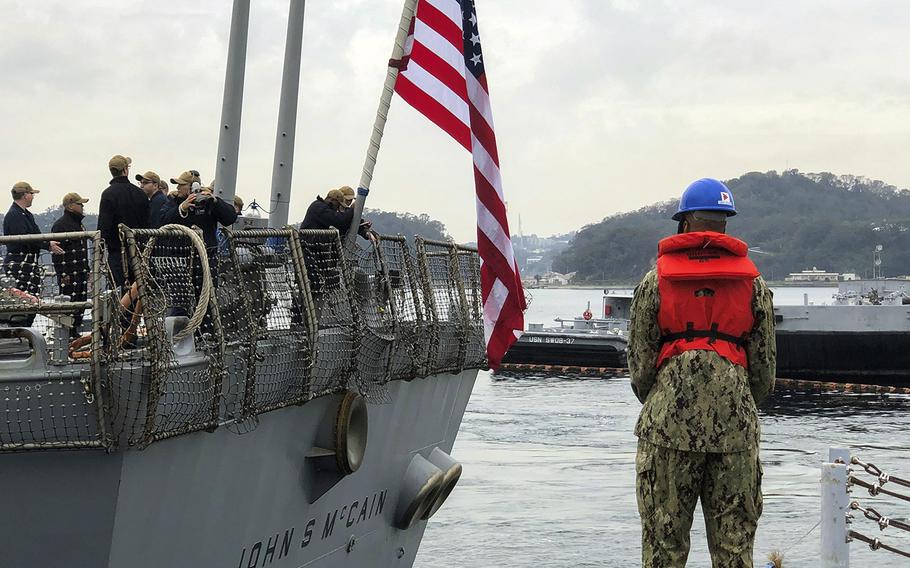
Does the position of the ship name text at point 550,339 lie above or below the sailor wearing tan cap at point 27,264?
below

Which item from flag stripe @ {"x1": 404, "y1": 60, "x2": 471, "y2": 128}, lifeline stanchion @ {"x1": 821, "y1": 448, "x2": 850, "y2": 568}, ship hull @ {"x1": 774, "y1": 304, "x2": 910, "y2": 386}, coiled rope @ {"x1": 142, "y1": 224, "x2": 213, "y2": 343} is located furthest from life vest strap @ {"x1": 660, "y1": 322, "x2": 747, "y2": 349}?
ship hull @ {"x1": 774, "y1": 304, "x2": 910, "y2": 386}

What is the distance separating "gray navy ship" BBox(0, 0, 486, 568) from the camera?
19.0 ft

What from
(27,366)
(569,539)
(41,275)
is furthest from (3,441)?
(569,539)

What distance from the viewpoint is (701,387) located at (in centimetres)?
568

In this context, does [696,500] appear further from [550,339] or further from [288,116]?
[550,339]

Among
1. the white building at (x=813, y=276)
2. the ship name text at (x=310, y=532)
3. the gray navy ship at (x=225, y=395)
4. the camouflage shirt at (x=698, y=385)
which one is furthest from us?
the white building at (x=813, y=276)

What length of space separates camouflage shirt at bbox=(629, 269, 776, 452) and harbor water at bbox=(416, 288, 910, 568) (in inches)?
309

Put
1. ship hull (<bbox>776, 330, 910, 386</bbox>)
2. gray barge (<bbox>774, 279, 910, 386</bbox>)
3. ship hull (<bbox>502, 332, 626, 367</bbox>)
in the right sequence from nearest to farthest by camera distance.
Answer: gray barge (<bbox>774, 279, 910, 386</bbox>) → ship hull (<bbox>776, 330, 910, 386</bbox>) → ship hull (<bbox>502, 332, 626, 367</bbox>)

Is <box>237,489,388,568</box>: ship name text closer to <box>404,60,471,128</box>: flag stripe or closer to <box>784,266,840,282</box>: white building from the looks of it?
<box>404,60,471,128</box>: flag stripe

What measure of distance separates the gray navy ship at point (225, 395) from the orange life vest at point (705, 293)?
7.52ft

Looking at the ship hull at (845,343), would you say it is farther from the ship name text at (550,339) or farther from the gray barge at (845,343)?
the ship name text at (550,339)

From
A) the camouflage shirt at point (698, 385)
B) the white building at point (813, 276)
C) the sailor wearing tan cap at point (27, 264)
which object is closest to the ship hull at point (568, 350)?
the sailor wearing tan cap at point (27, 264)

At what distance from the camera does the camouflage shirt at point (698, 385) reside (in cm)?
566

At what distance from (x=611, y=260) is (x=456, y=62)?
167 metres
